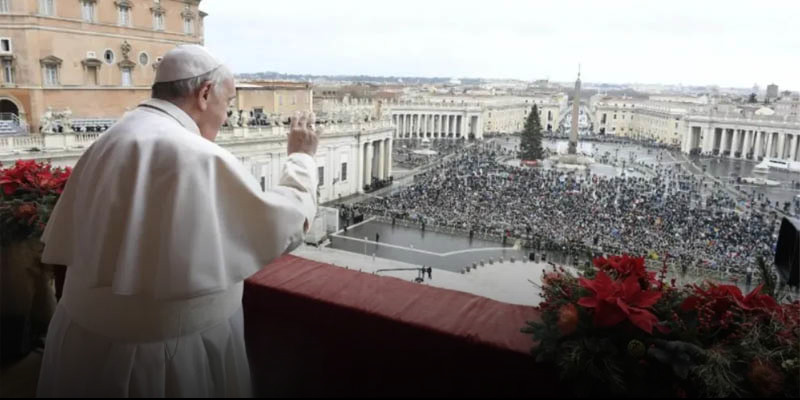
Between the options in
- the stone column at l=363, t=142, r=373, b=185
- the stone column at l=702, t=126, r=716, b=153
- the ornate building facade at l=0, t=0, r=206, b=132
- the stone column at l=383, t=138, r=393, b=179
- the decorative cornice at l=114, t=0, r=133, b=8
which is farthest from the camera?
the stone column at l=702, t=126, r=716, b=153

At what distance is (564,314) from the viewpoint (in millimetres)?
1185

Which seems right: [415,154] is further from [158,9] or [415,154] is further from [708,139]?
[158,9]

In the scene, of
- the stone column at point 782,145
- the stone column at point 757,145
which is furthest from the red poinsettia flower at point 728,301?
the stone column at point 757,145

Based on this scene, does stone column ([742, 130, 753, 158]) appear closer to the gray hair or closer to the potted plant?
the potted plant

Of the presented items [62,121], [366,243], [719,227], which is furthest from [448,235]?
[62,121]

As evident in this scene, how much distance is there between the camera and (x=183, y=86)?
115 cm

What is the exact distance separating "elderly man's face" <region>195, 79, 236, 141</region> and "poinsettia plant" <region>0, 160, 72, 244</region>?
4.15 feet

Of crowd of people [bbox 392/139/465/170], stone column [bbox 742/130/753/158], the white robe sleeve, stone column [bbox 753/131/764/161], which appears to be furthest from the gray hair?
stone column [bbox 742/130/753/158]

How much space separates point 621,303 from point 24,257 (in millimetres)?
2174

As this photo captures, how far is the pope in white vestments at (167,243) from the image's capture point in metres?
0.99

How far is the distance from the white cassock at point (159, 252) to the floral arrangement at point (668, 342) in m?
0.59

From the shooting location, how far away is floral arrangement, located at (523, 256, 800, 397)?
110 cm

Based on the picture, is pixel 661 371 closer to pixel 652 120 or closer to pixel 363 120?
pixel 363 120

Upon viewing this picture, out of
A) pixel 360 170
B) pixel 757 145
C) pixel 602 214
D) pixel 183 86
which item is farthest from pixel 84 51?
pixel 757 145
